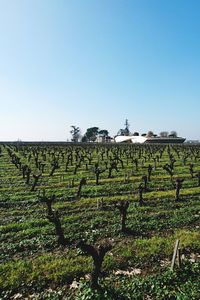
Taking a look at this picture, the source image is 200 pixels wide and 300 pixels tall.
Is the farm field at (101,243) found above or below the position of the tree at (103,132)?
below

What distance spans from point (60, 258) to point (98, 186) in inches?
660

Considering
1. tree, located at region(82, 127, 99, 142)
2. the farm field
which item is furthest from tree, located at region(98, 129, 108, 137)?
the farm field

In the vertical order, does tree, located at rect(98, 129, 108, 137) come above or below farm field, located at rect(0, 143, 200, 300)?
above

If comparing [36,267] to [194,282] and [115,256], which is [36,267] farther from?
[194,282]

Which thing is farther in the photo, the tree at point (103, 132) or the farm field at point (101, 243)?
the tree at point (103, 132)

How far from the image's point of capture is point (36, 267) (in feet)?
40.5

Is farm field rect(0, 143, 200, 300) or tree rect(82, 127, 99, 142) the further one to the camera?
tree rect(82, 127, 99, 142)

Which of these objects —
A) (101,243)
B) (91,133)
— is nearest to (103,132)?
(91,133)

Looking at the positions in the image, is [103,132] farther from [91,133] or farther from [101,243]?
[101,243]

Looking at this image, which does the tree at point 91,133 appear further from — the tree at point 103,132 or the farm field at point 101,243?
the farm field at point 101,243

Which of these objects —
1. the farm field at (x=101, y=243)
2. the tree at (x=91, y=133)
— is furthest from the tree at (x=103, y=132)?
the farm field at (x=101, y=243)

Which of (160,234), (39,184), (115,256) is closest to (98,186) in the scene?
(39,184)

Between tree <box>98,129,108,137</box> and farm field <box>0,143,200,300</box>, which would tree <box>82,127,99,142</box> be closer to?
tree <box>98,129,108,137</box>

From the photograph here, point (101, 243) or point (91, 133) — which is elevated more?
point (91, 133)
